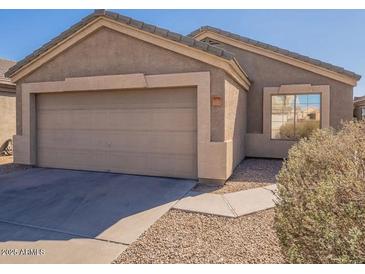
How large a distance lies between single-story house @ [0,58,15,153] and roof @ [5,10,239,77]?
447cm

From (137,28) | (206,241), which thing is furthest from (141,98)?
(206,241)

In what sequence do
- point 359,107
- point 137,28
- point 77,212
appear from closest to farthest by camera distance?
1. point 77,212
2. point 137,28
3. point 359,107

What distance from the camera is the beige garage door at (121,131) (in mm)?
7758

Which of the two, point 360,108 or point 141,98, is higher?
point 360,108

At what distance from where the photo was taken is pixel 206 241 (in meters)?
3.88

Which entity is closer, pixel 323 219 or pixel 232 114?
pixel 323 219

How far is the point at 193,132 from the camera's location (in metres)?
7.62

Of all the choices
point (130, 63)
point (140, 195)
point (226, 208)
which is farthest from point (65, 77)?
point (226, 208)

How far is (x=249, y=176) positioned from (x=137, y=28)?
571cm

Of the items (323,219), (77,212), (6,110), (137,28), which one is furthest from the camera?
(6,110)

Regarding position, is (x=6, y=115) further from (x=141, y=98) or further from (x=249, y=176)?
(x=249, y=176)

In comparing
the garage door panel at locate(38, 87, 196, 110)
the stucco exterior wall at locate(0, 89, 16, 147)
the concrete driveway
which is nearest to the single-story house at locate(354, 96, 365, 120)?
the garage door panel at locate(38, 87, 196, 110)

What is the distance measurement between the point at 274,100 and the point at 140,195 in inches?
314

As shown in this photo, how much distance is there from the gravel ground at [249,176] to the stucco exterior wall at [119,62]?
4.46 feet
